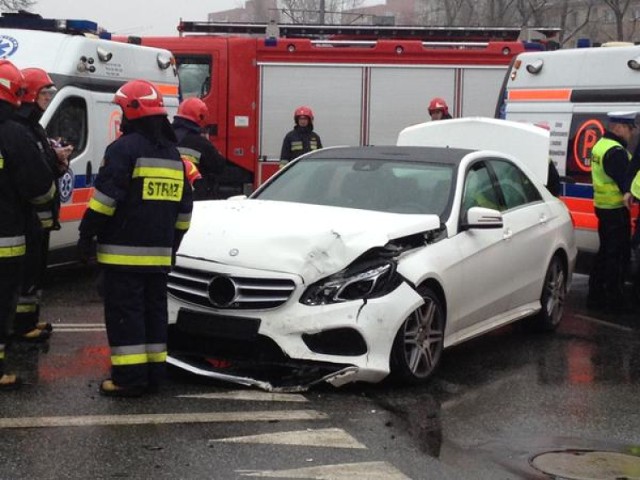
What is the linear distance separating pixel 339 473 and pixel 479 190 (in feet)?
11.2

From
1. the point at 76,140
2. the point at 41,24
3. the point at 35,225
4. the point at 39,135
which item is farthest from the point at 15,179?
the point at 41,24

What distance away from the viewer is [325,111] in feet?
54.0

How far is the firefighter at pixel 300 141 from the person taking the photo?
1400 centimetres

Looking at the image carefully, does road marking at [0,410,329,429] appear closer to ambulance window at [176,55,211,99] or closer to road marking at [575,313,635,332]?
road marking at [575,313,635,332]

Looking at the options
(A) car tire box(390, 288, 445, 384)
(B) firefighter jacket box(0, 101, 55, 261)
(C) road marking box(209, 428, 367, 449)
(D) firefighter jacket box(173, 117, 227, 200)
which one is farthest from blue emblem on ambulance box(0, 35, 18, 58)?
(C) road marking box(209, 428, 367, 449)

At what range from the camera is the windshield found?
7.72m

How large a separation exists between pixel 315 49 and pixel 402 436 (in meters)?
11.1

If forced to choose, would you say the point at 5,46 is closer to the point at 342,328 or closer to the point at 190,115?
the point at 190,115

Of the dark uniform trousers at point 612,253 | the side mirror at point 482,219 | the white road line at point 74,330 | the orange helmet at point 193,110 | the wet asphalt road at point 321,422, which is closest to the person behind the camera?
the wet asphalt road at point 321,422

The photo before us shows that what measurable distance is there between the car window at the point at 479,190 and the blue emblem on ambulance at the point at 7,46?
4.51m

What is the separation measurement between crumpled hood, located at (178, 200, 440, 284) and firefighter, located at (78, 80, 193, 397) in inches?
16.1

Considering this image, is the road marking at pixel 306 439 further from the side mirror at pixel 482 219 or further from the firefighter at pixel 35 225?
the firefighter at pixel 35 225

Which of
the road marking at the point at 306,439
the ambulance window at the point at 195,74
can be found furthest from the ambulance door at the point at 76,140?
the road marking at the point at 306,439

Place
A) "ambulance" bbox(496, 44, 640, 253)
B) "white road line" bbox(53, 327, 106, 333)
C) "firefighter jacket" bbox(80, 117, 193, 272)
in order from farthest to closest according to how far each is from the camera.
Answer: "ambulance" bbox(496, 44, 640, 253) → "white road line" bbox(53, 327, 106, 333) → "firefighter jacket" bbox(80, 117, 193, 272)
